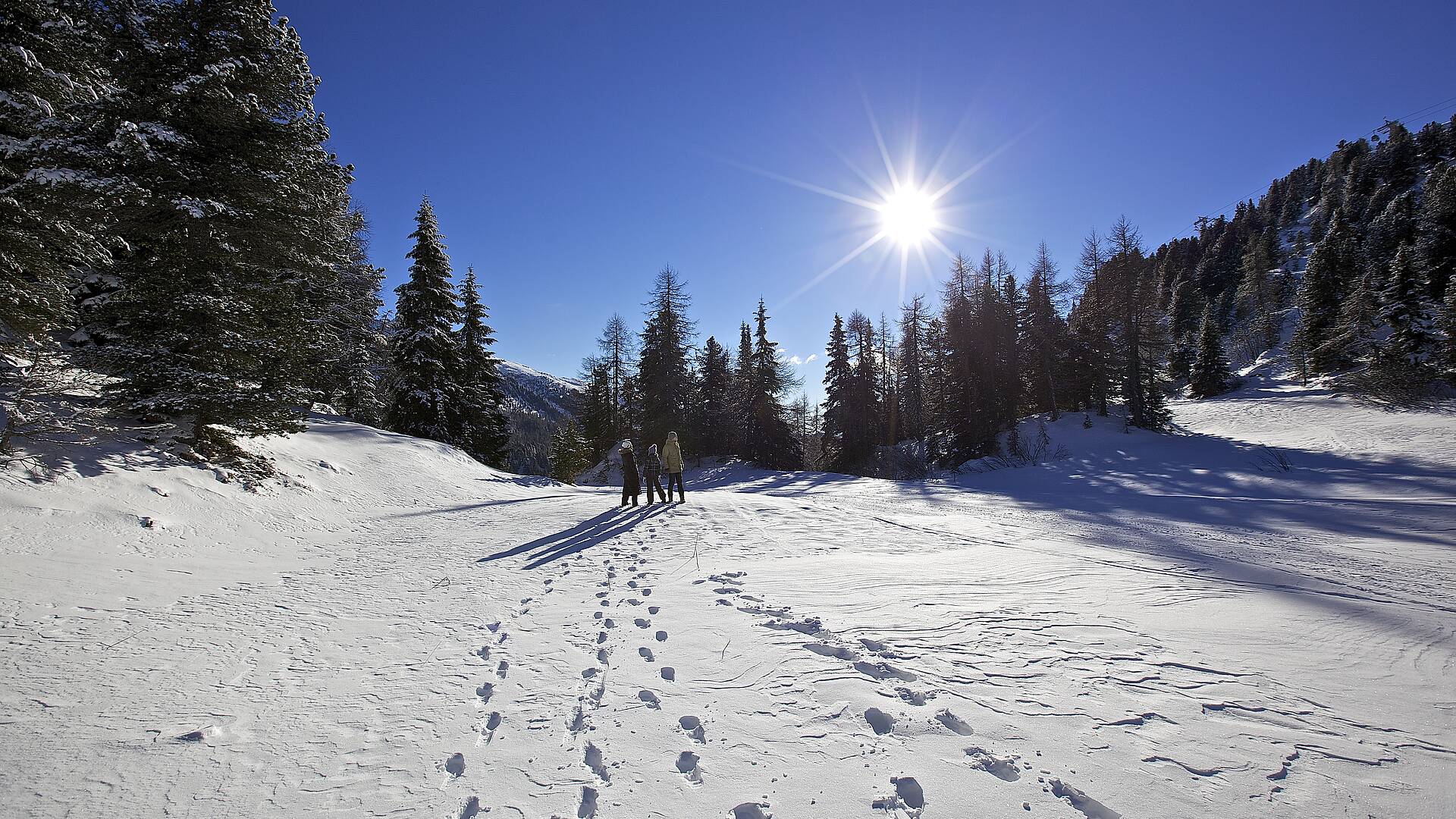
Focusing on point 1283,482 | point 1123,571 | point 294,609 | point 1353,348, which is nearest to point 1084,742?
point 1123,571

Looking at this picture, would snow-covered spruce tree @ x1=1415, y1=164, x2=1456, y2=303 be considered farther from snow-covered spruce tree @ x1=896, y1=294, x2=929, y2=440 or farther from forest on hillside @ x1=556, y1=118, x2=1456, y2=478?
snow-covered spruce tree @ x1=896, y1=294, x2=929, y2=440

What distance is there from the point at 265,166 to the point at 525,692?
11192 mm

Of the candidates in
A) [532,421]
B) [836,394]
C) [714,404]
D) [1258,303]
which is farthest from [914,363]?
[532,421]

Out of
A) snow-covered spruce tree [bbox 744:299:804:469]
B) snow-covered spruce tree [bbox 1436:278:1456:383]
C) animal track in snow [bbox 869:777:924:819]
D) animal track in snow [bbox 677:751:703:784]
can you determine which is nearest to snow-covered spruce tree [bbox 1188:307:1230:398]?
snow-covered spruce tree [bbox 1436:278:1456:383]

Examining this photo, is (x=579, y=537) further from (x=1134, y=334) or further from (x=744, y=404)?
(x=1134, y=334)

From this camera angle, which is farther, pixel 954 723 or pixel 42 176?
pixel 42 176

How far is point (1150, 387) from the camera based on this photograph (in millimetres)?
25562

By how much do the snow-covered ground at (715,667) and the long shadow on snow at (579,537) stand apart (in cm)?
12

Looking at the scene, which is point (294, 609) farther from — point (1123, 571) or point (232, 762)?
point (1123, 571)

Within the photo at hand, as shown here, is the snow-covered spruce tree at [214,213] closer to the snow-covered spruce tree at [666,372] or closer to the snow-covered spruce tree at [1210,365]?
the snow-covered spruce tree at [666,372]

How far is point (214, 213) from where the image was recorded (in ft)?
26.9

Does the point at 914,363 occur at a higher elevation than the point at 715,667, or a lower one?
higher

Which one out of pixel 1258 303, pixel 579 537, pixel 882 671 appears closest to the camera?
pixel 882 671

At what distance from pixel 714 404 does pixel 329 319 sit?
20.8m
